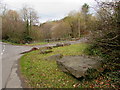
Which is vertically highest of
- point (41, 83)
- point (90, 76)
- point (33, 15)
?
point (33, 15)

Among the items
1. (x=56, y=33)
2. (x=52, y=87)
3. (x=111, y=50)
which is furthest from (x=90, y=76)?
(x=56, y=33)

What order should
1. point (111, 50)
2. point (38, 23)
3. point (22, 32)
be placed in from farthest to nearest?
point (38, 23)
point (22, 32)
point (111, 50)

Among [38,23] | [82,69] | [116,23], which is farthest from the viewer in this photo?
[38,23]

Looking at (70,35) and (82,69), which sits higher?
(70,35)

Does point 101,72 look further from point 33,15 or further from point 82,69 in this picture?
point 33,15

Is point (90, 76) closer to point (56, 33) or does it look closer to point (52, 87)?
point (52, 87)

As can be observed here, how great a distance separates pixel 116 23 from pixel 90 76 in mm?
2162

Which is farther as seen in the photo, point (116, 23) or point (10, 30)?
point (10, 30)

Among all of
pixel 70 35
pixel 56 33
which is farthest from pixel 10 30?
pixel 70 35

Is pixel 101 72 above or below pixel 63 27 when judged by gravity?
below

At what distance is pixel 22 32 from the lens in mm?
27562

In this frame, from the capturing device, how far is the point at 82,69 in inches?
158

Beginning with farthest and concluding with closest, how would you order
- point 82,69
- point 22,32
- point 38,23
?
point 38,23 → point 22,32 → point 82,69

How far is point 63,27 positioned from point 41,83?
26.6 m
